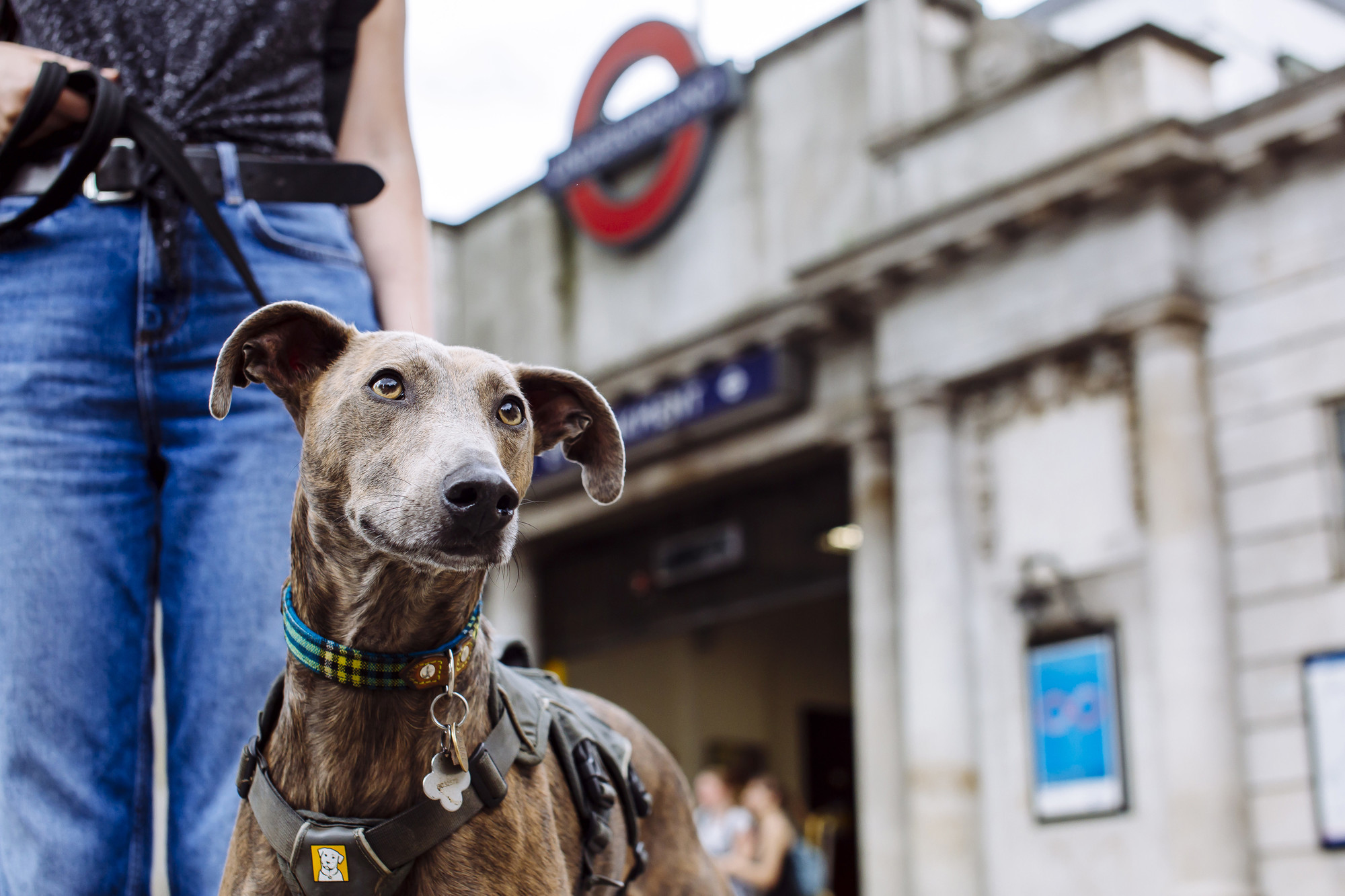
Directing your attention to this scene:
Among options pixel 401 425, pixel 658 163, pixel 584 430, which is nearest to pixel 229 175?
pixel 401 425

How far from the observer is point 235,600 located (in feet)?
9.38

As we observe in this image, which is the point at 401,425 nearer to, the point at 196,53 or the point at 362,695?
the point at 362,695

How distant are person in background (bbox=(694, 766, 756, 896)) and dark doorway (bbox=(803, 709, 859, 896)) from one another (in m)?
10.2

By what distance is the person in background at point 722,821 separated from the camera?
A: 13.5 m

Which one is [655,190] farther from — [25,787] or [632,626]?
[25,787]

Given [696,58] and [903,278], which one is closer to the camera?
[903,278]

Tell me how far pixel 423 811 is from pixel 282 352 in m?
0.89


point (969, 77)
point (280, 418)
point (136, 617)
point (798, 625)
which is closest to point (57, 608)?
point (136, 617)

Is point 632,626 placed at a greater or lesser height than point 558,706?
greater

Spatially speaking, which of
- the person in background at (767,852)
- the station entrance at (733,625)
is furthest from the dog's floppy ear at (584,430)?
the station entrance at (733,625)

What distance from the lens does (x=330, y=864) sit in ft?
8.07

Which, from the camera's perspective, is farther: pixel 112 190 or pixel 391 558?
pixel 112 190

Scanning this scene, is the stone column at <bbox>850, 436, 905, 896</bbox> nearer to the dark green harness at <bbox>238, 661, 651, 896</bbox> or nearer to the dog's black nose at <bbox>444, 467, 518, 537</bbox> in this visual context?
the dark green harness at <bbox>238, 661, 651, 896</bbox>

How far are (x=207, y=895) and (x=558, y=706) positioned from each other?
2.51ft
